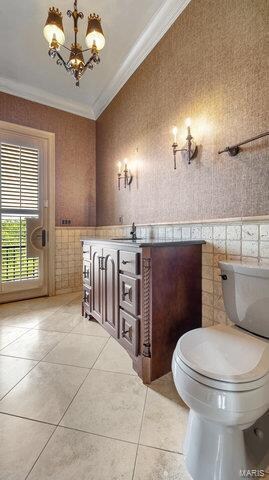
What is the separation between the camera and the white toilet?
766 millimetres

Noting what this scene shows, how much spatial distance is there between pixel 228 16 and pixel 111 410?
261 cm

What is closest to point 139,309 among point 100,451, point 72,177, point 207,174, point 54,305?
point 100,451

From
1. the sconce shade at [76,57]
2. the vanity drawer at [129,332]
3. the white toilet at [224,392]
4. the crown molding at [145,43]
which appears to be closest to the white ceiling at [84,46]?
the crown molding at [145,43]

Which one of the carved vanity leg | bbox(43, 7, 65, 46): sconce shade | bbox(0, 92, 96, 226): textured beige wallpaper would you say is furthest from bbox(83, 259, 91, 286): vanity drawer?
bbox(43, 7, 65, 46): sconce shade

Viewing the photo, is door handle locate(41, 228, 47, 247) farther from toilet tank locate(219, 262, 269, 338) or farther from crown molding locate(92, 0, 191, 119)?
toilet tank locate(219, 262, 269, 338)

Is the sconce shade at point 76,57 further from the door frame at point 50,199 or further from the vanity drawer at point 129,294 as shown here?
the door frame at point 50,199

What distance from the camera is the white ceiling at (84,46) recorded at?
197 cm

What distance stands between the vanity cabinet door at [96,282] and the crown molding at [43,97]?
2.50 meters

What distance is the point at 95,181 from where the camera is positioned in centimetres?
372

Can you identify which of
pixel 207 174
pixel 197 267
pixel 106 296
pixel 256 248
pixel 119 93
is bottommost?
pixel 106 296

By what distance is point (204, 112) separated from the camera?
5.57 feet

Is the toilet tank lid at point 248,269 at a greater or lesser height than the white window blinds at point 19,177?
lesser

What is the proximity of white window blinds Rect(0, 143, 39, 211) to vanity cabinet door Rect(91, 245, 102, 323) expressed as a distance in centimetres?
156

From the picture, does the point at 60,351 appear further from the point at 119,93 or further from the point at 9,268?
the point at 119,93
